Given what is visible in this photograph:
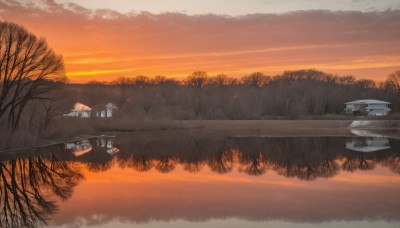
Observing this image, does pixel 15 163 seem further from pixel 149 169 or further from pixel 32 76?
pixel 32 76

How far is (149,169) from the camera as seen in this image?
25.2 meters

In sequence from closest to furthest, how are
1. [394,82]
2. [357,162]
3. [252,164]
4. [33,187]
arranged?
[33,187], [252,164], [357,162], [394,82]

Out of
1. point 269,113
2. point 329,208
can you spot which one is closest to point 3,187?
point 329,208

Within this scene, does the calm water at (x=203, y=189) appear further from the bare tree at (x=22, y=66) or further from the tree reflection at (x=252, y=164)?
the bare tree at (x=22, y=66)

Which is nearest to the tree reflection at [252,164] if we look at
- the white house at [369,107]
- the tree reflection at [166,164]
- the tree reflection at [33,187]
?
the tree reflection at [166,164]

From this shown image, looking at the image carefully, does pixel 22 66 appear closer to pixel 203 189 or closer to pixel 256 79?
pixel 203 189

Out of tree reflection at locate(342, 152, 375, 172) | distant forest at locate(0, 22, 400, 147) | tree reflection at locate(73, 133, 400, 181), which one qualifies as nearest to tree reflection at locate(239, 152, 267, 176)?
tree reflection at locate(73, 133, 400, 181)

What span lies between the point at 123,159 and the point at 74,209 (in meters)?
14.8

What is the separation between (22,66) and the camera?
37.9 meters

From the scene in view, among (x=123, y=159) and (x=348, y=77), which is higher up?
(x=348, y=77)

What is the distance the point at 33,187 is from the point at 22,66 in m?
21.5

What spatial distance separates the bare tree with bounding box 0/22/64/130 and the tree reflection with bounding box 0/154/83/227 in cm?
1046

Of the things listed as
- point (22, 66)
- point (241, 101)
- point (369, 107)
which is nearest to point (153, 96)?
point (241, 101)

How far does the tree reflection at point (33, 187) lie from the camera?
14.0 meters
